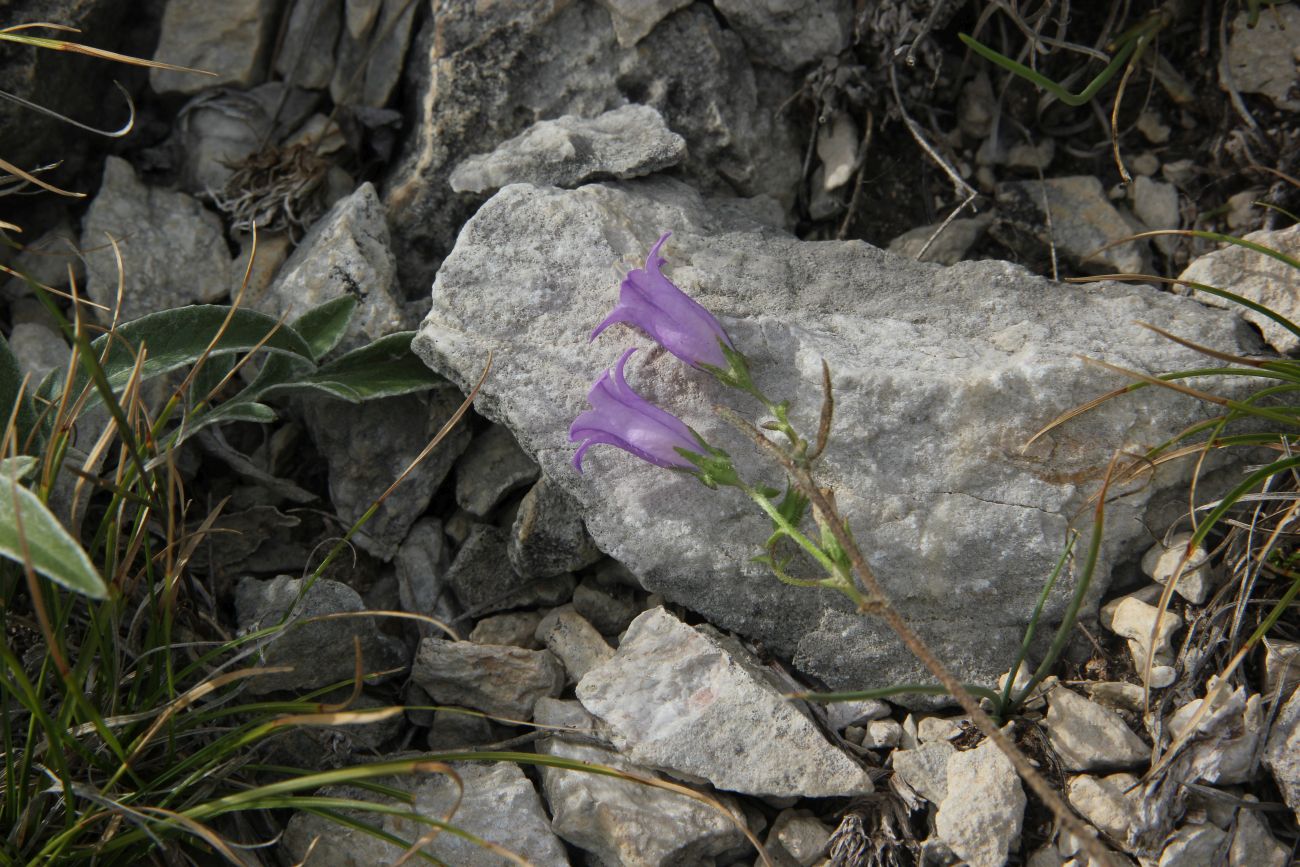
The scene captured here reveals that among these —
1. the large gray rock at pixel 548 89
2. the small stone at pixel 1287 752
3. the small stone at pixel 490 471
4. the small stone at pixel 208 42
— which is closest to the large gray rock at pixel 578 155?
the large gray rock at pixel 548 89

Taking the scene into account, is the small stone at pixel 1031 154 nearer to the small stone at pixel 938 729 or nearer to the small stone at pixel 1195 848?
the small stone at pixel 938 729

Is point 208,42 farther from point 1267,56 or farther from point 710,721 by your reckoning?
point 1267,56

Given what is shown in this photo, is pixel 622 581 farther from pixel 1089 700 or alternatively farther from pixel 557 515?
pixel 1089 700

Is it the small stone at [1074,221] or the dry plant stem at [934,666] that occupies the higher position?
the small stone at [1074,221]

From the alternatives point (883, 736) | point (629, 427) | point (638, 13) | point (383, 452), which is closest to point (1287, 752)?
point (883, 736)

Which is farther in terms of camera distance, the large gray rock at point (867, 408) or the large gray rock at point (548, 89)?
the large gray rock at point (548, 89)

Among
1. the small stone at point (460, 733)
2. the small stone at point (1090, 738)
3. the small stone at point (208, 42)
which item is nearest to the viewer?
the small stone at point (1090, 738)
